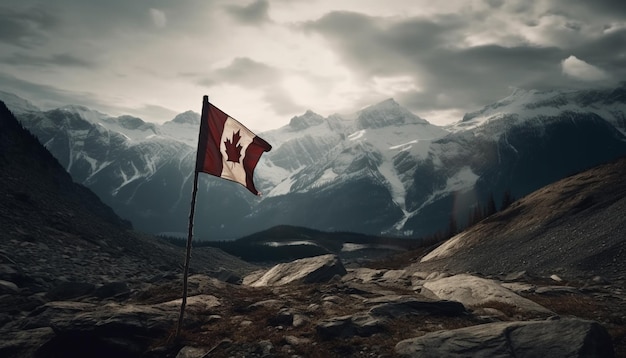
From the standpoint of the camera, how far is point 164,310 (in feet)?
59.3

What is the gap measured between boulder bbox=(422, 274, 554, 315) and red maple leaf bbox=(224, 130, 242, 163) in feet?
46.6

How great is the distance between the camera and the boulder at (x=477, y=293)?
701 inches

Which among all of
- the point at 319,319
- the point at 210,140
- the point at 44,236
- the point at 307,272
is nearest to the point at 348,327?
the point at 319,319

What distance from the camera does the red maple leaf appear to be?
59.2 ft

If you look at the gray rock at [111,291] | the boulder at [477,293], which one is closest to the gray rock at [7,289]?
the gray rock at [111,291]

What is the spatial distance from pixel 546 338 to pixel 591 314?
24.3 ft

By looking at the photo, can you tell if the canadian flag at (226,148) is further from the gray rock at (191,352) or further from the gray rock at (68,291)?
the gray rock at (68,291)

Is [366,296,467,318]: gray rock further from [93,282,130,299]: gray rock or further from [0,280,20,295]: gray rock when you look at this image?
[0,280,20,295]: gray rock

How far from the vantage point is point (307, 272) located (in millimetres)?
35250

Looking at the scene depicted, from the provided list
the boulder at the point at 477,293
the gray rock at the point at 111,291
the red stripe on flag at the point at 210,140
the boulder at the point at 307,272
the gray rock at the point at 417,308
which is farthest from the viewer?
the boulder at the point at 307,272

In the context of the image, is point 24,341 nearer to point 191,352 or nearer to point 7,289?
point 191,352

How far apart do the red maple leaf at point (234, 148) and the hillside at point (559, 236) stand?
2802 cm

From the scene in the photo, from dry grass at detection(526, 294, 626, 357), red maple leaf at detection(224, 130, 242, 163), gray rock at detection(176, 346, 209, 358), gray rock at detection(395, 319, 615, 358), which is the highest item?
red maple leaf at detection(224, 130, 242, 163)

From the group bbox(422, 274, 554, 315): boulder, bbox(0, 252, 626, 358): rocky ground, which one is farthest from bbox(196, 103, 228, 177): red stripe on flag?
bbox(422, 274, 554, 315): boulder
